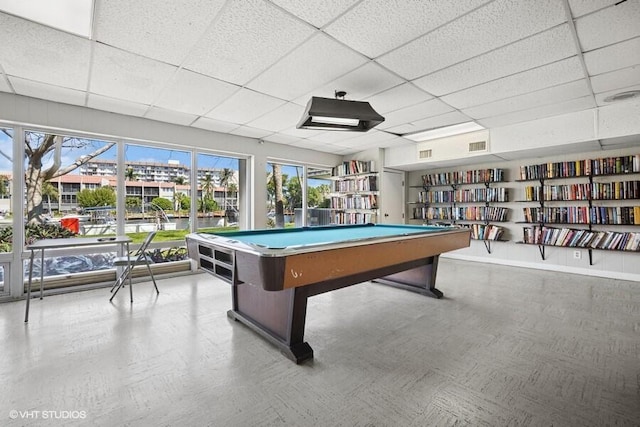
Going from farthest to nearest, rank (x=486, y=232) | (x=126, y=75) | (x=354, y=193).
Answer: (x=354, y=193) < (x=486, y=232) < (x=126, y=75)

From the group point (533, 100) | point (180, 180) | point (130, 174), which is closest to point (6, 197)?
point (130, 174)

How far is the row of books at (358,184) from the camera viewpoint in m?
6.50

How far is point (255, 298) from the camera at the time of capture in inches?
107

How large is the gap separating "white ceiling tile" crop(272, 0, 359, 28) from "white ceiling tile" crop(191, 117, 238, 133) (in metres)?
2.73

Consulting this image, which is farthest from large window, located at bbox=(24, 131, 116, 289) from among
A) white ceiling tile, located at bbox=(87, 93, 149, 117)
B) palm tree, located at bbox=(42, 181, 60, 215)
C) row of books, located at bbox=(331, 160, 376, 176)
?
row of books, located at bbox=(331, 160, 376, 176)

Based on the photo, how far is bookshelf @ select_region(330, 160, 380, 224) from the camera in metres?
6.54

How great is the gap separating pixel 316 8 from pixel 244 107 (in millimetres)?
2100

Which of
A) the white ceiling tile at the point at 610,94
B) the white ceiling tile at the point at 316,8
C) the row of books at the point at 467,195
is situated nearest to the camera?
the white ceiling tile at the point at 316,8

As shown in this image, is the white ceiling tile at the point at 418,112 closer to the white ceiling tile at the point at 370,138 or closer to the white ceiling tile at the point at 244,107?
the white ceiling tile at the point at 370,138

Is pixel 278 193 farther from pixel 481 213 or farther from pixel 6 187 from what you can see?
pixel 481 213

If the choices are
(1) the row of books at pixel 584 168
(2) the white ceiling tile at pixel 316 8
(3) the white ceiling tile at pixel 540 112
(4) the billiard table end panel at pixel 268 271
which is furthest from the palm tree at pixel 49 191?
(1) the row of books at pixel 584 168

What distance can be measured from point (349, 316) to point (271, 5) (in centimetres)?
273

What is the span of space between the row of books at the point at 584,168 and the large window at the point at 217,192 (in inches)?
207

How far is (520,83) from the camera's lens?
319 cm
